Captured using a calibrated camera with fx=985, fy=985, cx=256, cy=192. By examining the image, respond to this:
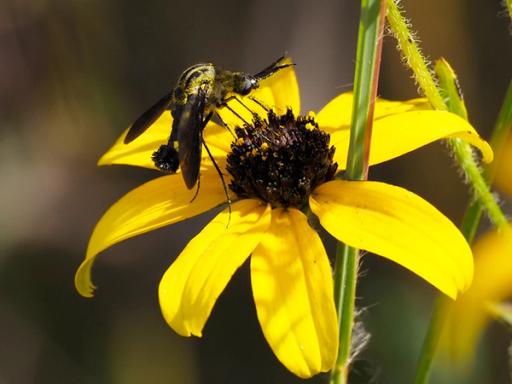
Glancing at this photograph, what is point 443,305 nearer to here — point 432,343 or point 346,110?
point 432,343

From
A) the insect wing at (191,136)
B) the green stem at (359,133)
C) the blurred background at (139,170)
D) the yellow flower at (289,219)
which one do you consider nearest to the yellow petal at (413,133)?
the yellow flower at (289,219)

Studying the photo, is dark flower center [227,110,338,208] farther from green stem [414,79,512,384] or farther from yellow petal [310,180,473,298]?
green stem [414,79,512,384]

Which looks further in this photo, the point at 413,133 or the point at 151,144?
the point at 151,144

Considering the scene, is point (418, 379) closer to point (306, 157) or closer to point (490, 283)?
point (490, 283)

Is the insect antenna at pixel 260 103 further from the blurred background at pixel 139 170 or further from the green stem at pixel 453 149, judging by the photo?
the blurred background at pixel 139 170

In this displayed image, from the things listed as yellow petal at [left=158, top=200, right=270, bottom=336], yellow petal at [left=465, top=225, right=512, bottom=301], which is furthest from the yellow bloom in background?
yellow petal at [left=158, top=200, right=270, bottom=336]

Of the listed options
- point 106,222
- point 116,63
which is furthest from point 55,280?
point 106,222

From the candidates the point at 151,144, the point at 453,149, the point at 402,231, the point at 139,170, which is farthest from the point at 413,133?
the point at 139,170
